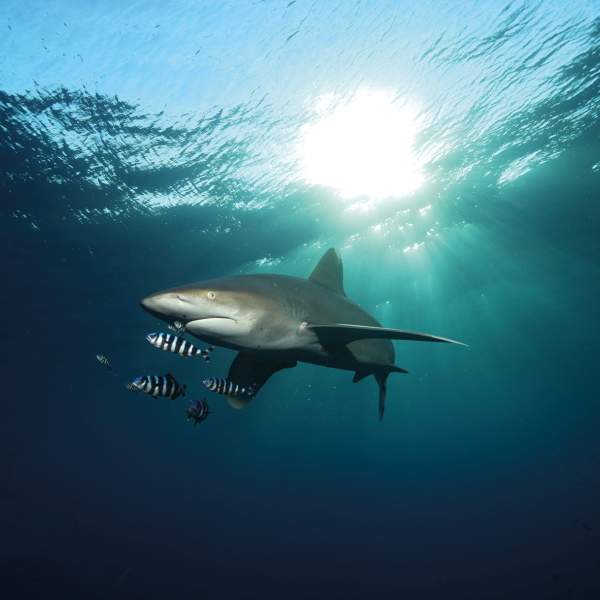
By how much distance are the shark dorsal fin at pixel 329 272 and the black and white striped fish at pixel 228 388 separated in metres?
1.98

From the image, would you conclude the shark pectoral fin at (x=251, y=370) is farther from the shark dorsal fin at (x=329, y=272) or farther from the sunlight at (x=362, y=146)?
the sunlight at (x=362, y=146)

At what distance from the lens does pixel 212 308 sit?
10.2 ft

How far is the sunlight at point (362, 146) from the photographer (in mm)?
12477

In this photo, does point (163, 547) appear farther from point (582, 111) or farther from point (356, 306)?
point (582, 111)

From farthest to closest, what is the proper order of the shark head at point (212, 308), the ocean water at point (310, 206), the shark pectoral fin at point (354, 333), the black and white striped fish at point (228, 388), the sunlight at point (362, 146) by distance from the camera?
the sunlight at point (362, 146)
the ocean water at point (310, 206)
the black and white striped fish at point (228, 388)
the shark pectoral fin at point (354, 333)
the shark head at point (212, 308)

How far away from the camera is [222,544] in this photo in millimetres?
36812

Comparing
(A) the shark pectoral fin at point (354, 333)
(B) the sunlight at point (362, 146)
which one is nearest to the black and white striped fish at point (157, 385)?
(A) the shark pectoral fin at point (354, 333)

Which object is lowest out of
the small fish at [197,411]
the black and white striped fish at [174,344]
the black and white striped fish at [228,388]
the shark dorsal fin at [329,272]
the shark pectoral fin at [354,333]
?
the small fish at [197,411]

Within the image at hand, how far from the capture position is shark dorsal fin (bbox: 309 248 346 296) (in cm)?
616

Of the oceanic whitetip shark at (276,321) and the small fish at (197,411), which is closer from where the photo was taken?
the oceanic whitetip shark at (276,321)

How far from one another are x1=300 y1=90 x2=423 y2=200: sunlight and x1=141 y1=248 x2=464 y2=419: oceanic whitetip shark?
8286 mm

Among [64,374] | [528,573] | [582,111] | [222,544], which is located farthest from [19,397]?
[582,111]

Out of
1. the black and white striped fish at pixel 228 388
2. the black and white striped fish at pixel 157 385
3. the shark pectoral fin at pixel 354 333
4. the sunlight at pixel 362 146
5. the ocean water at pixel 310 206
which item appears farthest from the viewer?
the sunlight at pixel 362 146

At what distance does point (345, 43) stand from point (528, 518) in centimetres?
3035
